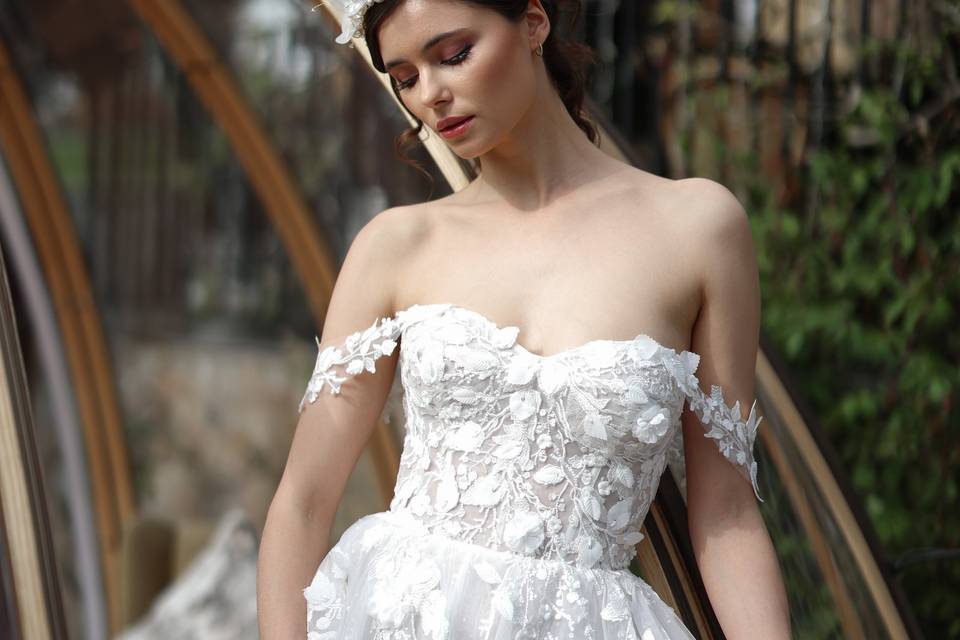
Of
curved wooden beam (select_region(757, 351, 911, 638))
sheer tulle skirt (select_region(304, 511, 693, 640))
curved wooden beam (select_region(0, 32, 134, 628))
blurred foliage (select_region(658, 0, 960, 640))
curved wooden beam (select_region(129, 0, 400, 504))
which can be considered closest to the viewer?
sheer tulle skirt (select_region(304, 511, 693, 640))

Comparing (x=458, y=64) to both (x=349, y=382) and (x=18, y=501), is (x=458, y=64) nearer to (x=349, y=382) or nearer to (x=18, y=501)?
(x=349, y=382)

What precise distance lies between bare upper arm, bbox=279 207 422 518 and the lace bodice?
91mm

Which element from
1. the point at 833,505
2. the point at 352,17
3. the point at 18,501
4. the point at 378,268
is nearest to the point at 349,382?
the point at 378,268

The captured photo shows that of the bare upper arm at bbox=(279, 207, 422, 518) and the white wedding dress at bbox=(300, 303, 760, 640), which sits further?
the bare upper arm at bbox=(279, 207, 422, 518)

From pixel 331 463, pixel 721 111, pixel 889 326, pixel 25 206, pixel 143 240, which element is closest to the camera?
pixel 331 463

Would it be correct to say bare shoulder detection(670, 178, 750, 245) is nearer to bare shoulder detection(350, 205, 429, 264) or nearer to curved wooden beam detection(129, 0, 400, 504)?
bare shoulder detection(350, 205, 429, 264)

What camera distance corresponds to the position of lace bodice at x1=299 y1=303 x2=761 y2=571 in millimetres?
1662

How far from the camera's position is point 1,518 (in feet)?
6.85

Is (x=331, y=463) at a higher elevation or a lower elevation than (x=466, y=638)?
higher

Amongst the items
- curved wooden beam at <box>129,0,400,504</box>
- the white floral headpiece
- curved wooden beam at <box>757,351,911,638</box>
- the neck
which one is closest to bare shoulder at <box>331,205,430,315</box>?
the neck

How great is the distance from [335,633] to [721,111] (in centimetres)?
259

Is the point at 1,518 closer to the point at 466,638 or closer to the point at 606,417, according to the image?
the point at 466,638

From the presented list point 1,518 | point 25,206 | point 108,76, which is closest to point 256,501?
point 25,206

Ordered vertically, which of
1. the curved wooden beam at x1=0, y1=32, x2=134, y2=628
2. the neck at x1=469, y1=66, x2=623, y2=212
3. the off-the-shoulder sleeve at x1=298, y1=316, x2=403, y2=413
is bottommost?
the curved wooden beam at x1=0, y1=32, x2=134, y2=628
